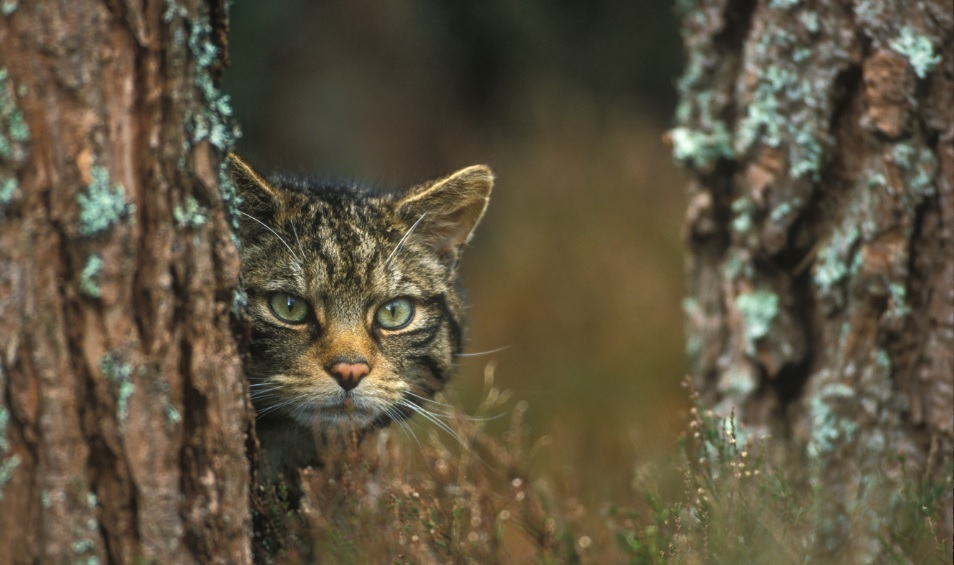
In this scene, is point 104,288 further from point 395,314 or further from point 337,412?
point 395,314

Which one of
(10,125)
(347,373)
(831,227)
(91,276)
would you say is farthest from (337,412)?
(831,227)

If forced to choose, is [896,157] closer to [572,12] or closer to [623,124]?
[623,124]

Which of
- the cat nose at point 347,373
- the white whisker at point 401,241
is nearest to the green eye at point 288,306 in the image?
the cat nose at point 347,373

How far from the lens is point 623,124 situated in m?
7.98

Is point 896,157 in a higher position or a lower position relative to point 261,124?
lower

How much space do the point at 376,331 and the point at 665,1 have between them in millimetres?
6757

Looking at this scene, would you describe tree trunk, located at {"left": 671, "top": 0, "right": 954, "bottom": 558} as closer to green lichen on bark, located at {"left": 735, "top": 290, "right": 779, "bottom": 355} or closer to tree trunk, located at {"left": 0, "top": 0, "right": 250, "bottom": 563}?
green lichen on bark, located at {"left": 735, "top": 290, "right": 779, "bottom": 355}

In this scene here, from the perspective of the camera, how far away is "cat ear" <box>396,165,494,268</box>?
3295 mm

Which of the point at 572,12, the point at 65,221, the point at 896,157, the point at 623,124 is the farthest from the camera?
the point at 572,12

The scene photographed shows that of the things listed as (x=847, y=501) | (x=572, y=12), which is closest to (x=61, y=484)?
(x=847, y=501)

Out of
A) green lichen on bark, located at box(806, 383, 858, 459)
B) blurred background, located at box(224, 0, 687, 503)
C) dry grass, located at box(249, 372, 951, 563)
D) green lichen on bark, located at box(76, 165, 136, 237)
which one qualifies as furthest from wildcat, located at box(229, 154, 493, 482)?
blurred background, located at box(224, 0, 687, 503)

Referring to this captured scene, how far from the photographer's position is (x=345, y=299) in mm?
2953

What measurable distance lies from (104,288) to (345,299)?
1180 millimetres

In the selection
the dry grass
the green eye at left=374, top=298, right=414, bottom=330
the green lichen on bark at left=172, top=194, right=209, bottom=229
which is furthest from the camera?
the green eye at left=374, top=298, right=414, bottom=330
